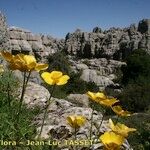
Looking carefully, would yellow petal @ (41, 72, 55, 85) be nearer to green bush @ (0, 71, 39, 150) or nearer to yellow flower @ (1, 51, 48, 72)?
yellow flower @ (1, 51, 48, 72)

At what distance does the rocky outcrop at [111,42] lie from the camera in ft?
376

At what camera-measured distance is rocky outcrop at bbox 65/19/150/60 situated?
4508 inches

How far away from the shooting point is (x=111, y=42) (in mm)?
124375

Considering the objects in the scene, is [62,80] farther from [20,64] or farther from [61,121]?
[61,121]

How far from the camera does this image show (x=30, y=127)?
16.8 ft

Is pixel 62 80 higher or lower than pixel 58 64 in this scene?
higher

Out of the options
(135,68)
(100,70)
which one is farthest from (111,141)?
(100,70)

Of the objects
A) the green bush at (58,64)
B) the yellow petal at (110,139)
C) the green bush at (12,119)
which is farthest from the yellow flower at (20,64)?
the green bush at (58,64)

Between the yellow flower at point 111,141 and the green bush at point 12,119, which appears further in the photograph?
the green bush at point 12,119

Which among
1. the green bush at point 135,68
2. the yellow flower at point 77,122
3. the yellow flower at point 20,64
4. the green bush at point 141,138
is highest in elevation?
the yellow flower at point 20,64

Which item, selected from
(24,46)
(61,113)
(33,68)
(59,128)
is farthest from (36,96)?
(24,46)

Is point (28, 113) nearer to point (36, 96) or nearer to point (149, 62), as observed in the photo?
point (36, 96)

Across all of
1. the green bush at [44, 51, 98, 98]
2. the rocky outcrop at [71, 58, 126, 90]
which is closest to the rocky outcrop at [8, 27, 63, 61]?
the green bush at [44, 51, 98, 98]

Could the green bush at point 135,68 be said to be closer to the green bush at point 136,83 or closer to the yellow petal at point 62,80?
the green bush at point 136,83
